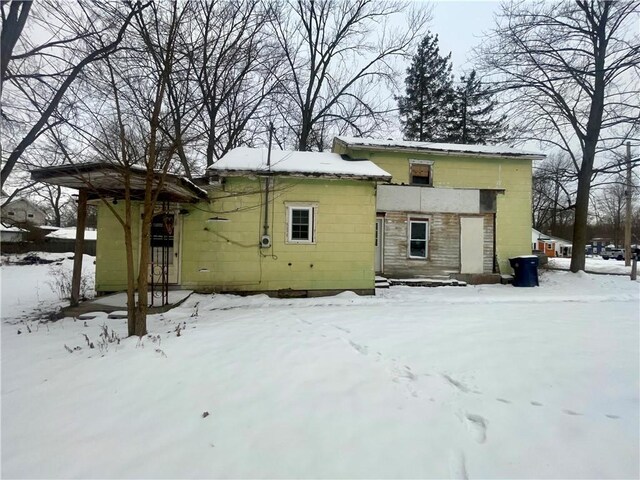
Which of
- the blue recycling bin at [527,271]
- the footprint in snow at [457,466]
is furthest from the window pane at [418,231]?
the footprint in snow at [457,466]

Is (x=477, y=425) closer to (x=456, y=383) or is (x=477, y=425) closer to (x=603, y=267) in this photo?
(x=456, y=383)

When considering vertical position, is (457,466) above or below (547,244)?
below

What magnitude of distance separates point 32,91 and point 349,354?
9.29 meters

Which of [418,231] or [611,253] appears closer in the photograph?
[418,231]

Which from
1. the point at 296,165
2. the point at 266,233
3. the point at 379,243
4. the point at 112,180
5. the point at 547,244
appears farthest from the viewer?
the point at 547,244

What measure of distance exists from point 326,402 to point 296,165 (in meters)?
7.26

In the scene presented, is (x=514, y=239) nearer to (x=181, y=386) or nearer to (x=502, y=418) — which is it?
(x=502, y=418)

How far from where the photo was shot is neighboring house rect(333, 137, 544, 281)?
11703 millimetres

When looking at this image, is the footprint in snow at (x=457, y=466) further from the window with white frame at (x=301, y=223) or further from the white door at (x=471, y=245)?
the white door at (x=471, y=245)

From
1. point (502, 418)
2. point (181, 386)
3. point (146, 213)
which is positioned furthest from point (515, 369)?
point (146, 213)

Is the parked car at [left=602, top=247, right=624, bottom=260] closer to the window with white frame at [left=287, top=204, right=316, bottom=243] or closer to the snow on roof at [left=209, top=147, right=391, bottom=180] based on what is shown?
the snow on roof at [left=209, top=147, right=391, bottom=180]

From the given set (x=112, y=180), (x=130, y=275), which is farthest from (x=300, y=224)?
(x=130, y=275)

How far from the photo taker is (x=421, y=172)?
12.1 metres

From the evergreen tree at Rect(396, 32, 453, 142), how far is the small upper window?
41.9 ft
